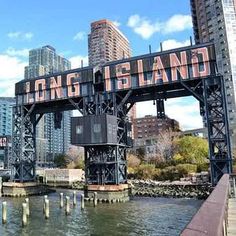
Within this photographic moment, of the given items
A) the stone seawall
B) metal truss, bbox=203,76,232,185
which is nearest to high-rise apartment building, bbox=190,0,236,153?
the stone seawall

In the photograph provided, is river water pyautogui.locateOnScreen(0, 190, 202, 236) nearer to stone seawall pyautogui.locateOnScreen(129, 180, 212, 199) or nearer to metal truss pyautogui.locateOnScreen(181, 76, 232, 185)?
metal truss pyautogui.locateOnScreen(181, 76, 232, 185)

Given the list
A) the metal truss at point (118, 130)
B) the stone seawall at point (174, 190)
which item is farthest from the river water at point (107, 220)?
the stone seawall at point (174, 190)

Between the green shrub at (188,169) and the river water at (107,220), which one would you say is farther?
the green shrub at (188,169)

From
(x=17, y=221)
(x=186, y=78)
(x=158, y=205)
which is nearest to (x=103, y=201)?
(x=158, y=205)

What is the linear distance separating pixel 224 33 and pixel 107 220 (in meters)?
120

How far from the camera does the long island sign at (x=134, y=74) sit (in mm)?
45406

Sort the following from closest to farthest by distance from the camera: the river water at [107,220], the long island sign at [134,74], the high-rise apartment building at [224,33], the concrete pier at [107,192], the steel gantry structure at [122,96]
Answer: the river water at [107,220]
the steel gantry structure at [122,96]
the concrete pier at [107,192]
the long island sign at [134,74]
the high-rise apartment building at [224,33]

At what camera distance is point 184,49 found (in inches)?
1839

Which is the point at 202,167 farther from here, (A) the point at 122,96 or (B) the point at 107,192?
(B) the point at 107,192

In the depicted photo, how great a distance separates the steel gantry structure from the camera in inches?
1705

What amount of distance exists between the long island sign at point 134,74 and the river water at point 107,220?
18.6m

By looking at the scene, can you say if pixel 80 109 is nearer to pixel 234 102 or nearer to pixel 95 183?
pixel 95 183

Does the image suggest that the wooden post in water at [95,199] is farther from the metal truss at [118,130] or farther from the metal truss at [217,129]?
the metal truss at [217,129]

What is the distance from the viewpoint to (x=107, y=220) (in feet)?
102
